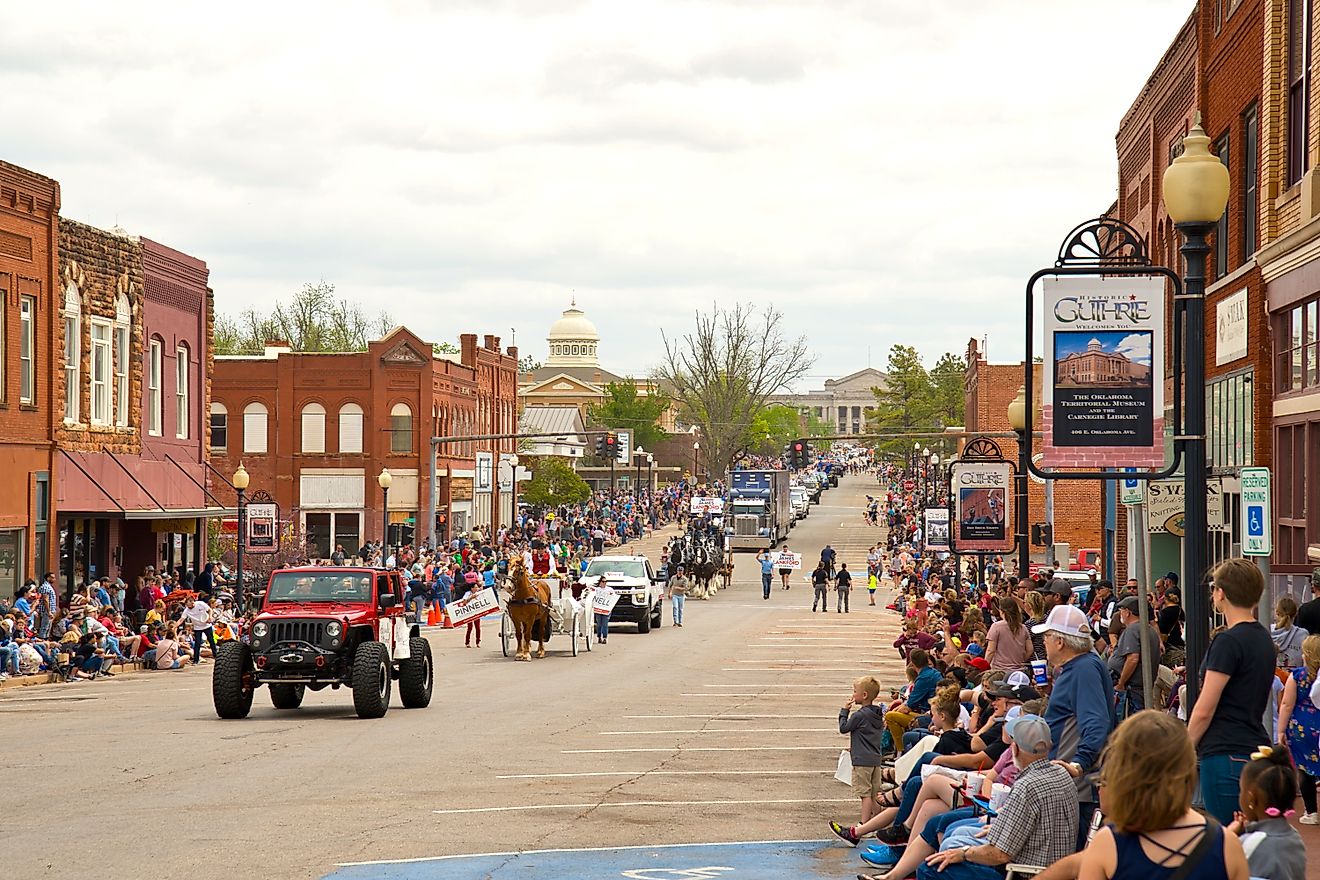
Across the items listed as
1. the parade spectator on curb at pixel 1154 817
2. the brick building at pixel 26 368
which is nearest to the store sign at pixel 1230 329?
the parade spectator on curb at pixel 1154 817

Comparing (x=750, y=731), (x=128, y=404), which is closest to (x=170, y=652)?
(x=128, y=404)

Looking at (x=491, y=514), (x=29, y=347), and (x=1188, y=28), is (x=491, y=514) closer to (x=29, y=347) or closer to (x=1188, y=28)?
(x=29, y=347)

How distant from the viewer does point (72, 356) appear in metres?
38.1

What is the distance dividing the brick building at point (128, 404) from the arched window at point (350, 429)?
28089mm

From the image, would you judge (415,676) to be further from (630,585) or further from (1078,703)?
(630,585)

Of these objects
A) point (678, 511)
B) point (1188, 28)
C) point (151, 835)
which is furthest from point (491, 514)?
point (151, 835)

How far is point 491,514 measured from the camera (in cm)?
9088

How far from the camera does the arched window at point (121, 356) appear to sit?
134 feet

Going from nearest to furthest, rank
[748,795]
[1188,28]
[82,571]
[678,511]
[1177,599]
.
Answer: [748,795], [1177,599], [1188,28], [82,571], [678,511]

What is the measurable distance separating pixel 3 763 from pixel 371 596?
21.5 feet

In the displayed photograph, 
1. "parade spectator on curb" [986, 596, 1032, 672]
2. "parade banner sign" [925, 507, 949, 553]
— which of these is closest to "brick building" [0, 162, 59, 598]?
"parade banner sign" [925, 507, 949, 553]

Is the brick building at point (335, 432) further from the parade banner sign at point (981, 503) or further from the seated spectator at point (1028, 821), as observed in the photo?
the seated spectator at point (1028, 821)

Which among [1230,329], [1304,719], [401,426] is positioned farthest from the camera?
[401,426]

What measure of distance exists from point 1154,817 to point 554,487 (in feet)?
306
